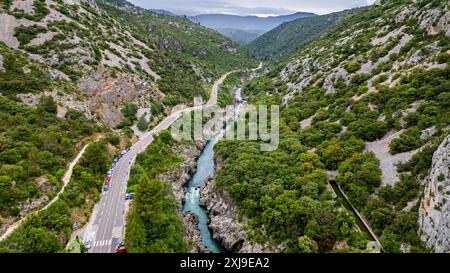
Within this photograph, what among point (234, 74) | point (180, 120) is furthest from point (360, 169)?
point (234, 74)

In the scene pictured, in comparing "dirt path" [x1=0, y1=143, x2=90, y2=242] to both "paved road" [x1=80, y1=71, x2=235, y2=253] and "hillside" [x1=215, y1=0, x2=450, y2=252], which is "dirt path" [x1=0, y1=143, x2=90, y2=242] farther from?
"hillside" [x1=215, y1=0, x2=450, y2=252]

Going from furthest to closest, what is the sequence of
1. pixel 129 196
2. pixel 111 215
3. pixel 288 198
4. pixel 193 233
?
1. pixel 129 196
2. pixel 193 233
3. pixel 111 215
4. pixel 288 198

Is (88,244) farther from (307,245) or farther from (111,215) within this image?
(307,245)

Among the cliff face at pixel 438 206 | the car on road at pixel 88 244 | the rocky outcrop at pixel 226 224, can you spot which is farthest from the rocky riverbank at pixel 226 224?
the car on road at pixel 88 244

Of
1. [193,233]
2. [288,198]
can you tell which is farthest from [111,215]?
[288,198]

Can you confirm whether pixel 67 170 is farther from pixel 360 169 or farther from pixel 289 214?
pixel 360 169
